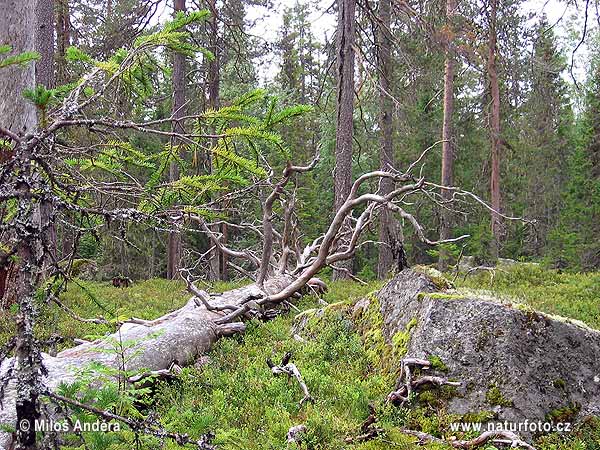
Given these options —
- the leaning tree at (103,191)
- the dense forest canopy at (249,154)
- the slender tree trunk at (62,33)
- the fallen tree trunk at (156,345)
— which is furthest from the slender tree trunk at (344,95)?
the slender tree trunk at (62,33)

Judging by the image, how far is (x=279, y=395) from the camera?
5.20m

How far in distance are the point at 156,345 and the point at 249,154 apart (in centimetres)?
377

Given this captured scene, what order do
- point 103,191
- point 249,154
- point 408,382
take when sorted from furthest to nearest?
1. point 249,154
2. point 408,382
3. point 103,191

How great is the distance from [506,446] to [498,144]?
21.7 m

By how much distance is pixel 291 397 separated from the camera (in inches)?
201

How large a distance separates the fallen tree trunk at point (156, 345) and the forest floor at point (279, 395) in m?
0.24

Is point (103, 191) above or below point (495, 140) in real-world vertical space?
below

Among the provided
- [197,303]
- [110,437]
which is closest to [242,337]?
[197,303]

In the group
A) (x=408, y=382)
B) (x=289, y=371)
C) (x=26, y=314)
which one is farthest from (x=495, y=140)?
(x=26, y=314)

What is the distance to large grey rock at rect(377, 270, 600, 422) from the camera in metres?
4.75

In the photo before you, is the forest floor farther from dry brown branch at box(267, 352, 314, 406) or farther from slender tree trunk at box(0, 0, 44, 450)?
slender tree trunk at box(0, 0, 44, 450)

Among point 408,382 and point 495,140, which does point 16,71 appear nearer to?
point 408,382

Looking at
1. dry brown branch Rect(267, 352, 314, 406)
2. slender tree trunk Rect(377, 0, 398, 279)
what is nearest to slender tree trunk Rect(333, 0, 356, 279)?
slender tree trunk Rect(377, 0, 398, 279)

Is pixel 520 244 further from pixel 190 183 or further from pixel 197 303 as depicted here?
pixel 190 183
